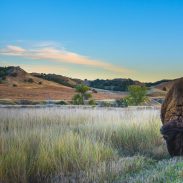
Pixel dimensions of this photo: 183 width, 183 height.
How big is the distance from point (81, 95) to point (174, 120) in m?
38.7

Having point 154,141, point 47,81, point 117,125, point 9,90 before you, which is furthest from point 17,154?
point 47,81

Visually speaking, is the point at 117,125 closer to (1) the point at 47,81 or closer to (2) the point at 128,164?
(2) the point at 128,164

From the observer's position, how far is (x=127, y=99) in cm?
4422

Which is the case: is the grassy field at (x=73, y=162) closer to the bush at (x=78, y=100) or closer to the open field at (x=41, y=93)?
the bush at (x=78, y=100)

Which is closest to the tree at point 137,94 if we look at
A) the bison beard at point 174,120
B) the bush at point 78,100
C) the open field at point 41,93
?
the bush at point 78,100

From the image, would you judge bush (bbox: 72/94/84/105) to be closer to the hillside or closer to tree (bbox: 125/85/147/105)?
tree (bbox: 125/85/147/105)

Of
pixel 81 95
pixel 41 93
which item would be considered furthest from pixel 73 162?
pixel 41 93

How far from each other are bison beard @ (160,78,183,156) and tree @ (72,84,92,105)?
3663cm

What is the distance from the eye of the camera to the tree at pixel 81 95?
45.8 meters

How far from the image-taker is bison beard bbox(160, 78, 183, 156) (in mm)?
8023

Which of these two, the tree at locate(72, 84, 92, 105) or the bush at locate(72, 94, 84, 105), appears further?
the tree at locate(72, 84, 92, 105)

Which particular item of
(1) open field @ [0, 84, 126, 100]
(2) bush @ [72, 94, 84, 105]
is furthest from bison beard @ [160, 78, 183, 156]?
(1) open field @ [0, 84, 126, 100]

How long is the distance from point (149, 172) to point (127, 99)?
1421 inches

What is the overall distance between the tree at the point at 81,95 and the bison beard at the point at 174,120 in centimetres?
3663
